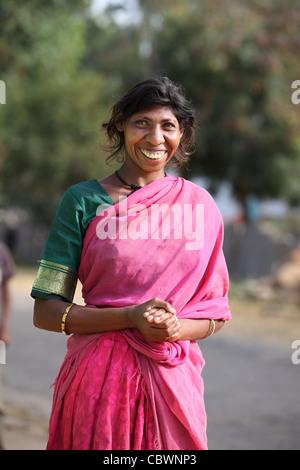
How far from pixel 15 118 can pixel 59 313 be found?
57.3ft

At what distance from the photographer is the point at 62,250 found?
242cm

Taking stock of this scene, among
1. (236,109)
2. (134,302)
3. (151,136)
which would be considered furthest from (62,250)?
(236,109)

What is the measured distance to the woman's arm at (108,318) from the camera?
224 cm

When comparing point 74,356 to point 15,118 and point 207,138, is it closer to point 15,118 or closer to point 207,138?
point 15,118

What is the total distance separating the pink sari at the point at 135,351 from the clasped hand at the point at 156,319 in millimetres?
80

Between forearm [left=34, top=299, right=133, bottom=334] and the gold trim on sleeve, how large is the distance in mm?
43

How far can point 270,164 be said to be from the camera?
69.9 ft

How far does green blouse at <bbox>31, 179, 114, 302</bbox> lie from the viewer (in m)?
2.41

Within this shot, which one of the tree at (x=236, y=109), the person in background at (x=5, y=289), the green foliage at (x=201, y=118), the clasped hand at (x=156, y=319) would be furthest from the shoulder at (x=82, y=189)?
the tree at (x=236, y=109)

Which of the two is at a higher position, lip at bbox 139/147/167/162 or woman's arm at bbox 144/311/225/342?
lip at bbox 139/147/167/162

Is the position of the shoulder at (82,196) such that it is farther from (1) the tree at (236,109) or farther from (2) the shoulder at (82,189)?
(1) the tree at (236,109)

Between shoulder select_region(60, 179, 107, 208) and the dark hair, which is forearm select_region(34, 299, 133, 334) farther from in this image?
the dark hair

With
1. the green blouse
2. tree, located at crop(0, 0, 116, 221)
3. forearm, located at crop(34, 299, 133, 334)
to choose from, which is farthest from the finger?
tree, located at crop(0, 0, 116, 221)

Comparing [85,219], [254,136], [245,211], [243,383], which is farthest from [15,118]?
[85,219]
